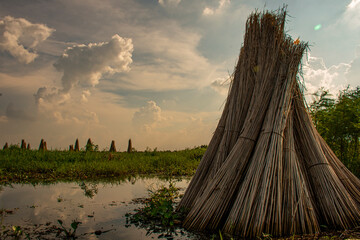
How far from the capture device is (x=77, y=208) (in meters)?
4.01

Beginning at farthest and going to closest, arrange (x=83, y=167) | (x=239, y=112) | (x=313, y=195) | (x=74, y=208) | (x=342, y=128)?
(x=83, y=167)
(x=342, y=128)
(x=74, y=208)
(x=239, y=112)
(x=313, y=195)

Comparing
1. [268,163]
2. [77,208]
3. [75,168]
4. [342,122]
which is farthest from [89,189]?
[342,122]

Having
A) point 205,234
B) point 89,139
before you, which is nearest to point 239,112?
point 205,234

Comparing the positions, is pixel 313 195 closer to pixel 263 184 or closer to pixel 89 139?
pixel 263 184

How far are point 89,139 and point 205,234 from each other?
1206 centimetres

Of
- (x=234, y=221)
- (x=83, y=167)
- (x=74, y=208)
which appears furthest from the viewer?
(x=83, y=167)

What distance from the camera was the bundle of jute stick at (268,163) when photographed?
2787 mm

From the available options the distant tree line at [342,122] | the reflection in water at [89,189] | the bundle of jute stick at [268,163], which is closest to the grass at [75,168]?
the reflection in water at [89,189]

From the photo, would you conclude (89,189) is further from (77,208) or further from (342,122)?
(342,122)

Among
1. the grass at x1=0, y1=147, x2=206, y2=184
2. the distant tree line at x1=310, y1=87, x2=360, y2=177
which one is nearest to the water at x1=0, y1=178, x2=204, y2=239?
the grass at x1=0, y1=147, x2=206, y2=184

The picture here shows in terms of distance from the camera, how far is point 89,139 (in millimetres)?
13820

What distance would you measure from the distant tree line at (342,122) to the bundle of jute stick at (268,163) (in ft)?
8.46

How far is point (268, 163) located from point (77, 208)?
2832 millimetres

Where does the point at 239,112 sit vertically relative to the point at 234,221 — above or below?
above
